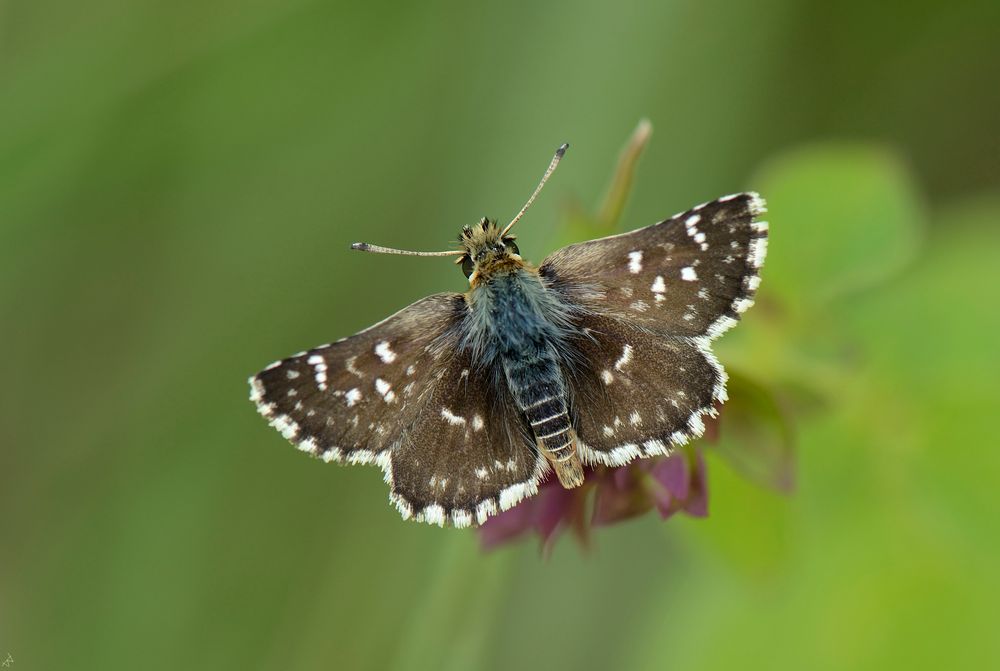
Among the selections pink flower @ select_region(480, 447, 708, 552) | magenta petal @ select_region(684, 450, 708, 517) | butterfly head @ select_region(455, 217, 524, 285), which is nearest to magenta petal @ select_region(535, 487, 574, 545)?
pink flower @ select_region(480, 447, 708, 552)

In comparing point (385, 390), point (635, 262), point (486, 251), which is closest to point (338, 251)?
point (486, 251)

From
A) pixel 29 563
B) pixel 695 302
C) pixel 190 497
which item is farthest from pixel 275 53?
pixel 695 302

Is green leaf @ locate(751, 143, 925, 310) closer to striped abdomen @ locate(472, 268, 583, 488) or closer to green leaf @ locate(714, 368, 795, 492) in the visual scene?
green leaf @ locate(714, 368, 795, 492)

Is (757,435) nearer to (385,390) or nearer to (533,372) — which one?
(533,372)

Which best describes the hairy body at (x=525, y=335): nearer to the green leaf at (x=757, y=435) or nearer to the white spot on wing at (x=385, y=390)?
the white spot on wing at (x=385, y=390)

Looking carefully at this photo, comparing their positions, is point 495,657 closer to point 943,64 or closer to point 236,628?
point 236,628

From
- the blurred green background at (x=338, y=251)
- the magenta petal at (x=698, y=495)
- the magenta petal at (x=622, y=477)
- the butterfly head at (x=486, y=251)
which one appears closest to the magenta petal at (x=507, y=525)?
the magenta petal at (x=622, y=477)
